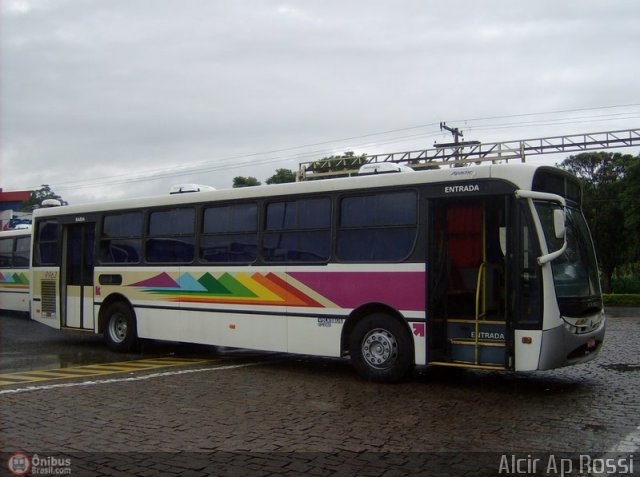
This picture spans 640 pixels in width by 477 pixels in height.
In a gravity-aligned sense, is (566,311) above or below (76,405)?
above

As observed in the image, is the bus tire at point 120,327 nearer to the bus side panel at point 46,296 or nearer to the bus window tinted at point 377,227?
the bus side panel at point 46,296

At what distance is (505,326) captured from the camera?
830 cm

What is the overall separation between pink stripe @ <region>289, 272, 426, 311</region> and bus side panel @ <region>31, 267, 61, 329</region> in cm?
675

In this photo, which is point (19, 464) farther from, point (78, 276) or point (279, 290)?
point (78, 276)

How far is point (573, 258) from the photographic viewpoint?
869 cm

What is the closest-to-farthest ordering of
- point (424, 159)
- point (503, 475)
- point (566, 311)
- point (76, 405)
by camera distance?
point (503, 475) → point (76, 405) → point (566, 311) → point (424, 159)

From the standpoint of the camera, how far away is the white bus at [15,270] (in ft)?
66.6

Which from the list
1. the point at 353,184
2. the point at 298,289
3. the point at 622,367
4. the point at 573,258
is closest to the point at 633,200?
A: the point at 622,367

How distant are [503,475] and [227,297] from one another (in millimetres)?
6676

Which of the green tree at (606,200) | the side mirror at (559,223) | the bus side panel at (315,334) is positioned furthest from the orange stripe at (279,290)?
Answer: the green tree at (606,200)

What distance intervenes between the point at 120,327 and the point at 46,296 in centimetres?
247

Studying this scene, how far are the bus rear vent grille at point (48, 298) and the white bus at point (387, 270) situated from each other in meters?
2.90

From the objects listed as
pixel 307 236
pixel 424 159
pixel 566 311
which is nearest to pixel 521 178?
pixel 566 311

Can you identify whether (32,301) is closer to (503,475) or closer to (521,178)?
(521,178)
